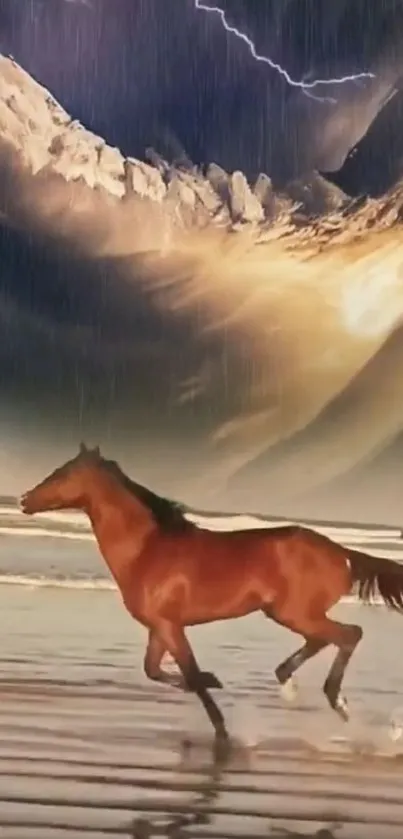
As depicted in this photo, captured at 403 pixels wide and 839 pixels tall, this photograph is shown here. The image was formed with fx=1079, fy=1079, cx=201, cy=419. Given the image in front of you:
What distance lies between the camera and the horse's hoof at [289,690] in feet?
3.59

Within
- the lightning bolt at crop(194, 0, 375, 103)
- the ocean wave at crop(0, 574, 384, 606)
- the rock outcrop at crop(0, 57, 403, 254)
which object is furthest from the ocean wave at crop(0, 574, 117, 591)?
the lightning bolt at crop(194, 0, 375, 103)

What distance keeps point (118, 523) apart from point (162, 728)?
0.21 m

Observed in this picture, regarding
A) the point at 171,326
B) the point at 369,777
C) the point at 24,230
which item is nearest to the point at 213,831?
the point at 369,777

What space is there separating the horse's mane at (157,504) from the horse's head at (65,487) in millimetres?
18

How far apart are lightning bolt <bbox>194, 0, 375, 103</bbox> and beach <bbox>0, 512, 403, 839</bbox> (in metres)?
0.54

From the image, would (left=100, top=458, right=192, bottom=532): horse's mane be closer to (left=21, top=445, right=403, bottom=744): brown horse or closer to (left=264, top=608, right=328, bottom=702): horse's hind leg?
(left=21, top=445, right=403, bottom=744): brown horse

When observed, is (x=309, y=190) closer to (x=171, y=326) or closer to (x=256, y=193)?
(x=256, y=193)

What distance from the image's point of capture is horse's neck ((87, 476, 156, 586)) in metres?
1.12

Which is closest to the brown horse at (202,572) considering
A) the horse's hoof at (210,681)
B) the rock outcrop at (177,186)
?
the horse's hoof at (210,681)

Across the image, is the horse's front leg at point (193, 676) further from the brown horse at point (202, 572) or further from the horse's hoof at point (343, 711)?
the horse's hoof at point (343, 711)

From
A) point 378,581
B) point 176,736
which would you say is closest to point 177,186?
point 378,581

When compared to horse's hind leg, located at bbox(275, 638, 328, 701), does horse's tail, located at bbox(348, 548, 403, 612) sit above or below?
above

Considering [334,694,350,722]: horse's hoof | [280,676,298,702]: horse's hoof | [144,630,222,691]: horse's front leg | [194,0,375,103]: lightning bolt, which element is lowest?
[334,694,350,722]: horse's hoof

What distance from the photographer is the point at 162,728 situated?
1.09 m
